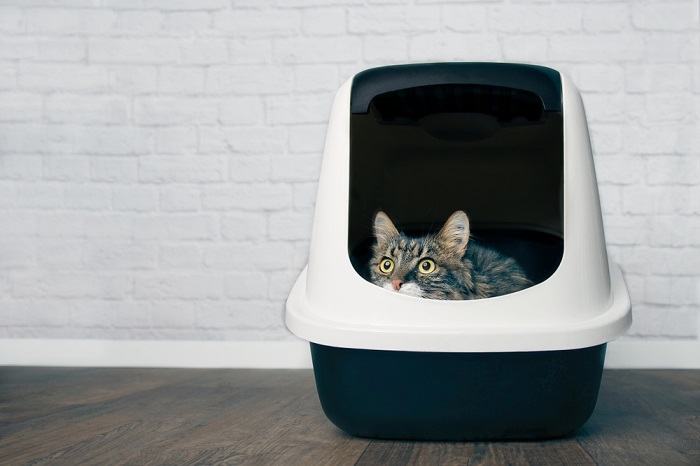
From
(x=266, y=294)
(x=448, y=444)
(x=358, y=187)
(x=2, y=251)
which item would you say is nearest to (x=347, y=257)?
(x=358, y=187)

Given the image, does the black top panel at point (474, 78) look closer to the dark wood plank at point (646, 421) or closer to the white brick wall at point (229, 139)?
the dark wood plank at point (646, 421)

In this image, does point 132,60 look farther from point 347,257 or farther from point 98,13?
point 347,257

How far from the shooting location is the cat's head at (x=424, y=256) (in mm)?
1104

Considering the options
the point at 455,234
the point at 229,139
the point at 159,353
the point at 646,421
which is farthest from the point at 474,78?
the point at 159,353

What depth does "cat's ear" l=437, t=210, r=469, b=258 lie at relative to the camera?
1103 mm

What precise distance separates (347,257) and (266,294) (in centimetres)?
88

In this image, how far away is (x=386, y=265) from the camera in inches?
44.3

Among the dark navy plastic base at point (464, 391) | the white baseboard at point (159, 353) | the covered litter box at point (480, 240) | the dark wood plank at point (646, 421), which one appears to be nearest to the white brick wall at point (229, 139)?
the white baseboard at point (159, 353)

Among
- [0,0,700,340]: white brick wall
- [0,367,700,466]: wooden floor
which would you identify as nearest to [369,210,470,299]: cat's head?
[0,367,700,466]: wooden floor

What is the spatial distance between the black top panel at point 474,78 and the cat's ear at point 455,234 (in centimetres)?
21

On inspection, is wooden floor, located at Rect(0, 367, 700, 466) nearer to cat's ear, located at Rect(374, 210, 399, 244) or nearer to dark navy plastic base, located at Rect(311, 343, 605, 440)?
dark navy plastic base, located at Rect(311, 343, 605, 440)

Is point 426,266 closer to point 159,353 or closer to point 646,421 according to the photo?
point 646,421

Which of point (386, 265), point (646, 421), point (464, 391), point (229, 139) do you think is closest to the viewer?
point (464, 391)

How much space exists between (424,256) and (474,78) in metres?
0.28
